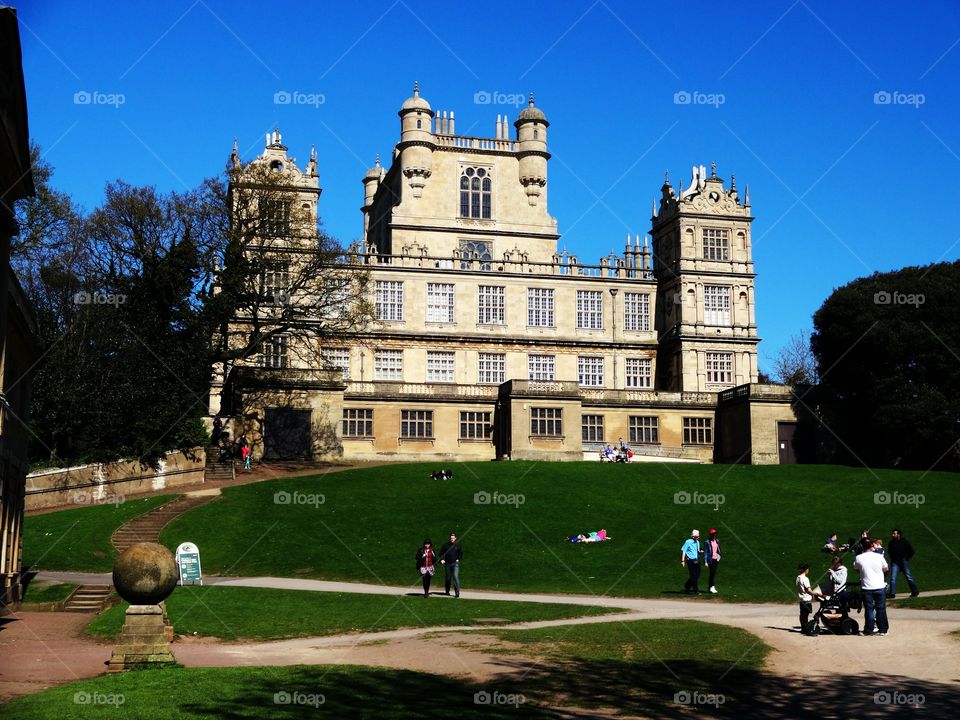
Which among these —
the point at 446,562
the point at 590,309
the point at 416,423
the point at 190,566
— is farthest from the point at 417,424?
the point at 446,562

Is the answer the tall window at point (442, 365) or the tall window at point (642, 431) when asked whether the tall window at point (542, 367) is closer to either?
the tall window at point (442, 365)

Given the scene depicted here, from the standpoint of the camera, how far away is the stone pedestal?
1992cm

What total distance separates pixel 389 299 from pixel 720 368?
2409 cm

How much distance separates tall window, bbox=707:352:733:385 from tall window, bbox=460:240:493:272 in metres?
17.4

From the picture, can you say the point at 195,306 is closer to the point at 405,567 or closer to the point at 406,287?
the point at 406,287

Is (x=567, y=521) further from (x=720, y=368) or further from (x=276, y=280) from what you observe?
(x=720, y=368)

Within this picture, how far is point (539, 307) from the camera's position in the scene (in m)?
78.4

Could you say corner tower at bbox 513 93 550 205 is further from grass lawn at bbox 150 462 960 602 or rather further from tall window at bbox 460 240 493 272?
grass lawn at bbox 150 462 960 602

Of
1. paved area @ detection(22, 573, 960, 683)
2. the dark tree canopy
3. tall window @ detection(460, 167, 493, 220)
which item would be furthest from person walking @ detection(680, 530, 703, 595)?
tall window @ detection(460, 167, 493, 220)

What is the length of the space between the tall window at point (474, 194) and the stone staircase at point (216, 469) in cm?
3104

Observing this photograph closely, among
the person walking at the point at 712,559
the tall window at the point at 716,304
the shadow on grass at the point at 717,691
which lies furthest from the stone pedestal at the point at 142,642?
the tall window at the point at 716,304

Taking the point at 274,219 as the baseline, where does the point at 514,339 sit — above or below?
below

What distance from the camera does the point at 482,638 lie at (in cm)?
2294

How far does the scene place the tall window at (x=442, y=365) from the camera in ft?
250
